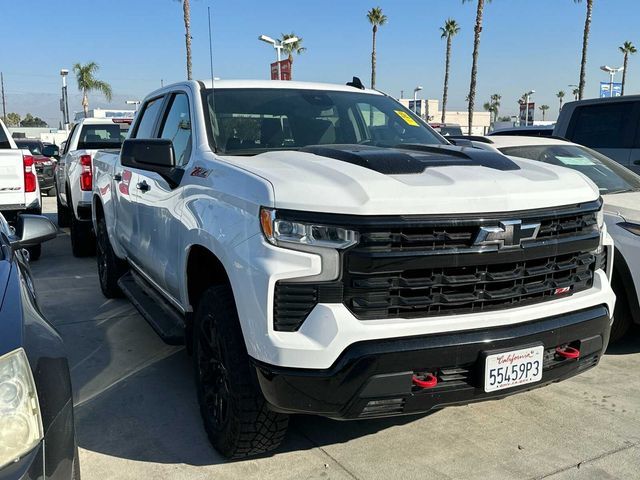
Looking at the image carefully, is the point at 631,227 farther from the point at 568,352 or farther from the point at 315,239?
the point at 315,239

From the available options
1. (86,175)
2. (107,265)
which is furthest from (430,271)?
(86,175)

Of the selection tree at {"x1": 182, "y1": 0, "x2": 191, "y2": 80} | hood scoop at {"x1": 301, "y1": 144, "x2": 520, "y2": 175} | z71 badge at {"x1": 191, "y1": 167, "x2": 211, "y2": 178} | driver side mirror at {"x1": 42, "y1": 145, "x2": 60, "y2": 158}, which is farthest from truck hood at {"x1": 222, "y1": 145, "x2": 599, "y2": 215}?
tree at {"x1": 182, "y1": 0, "x2": 191, "y2": 80}

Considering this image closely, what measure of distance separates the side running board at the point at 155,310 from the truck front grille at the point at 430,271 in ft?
4.33

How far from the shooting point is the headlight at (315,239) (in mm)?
2459

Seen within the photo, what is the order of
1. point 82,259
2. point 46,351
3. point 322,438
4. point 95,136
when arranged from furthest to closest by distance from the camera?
1. point 95,136
2. point 82,259
3. point 322,438
4. point 46,351

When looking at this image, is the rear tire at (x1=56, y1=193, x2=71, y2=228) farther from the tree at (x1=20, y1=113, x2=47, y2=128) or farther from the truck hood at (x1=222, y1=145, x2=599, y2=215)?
the tree at (x1=20, y1=113, x2=47, y2=128)

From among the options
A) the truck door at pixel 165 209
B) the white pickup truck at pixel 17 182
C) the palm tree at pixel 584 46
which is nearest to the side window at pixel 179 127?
the truck door at pixel 165 209

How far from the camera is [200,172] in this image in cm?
330

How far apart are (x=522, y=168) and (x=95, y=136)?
26.9 ft

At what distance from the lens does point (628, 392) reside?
387cm

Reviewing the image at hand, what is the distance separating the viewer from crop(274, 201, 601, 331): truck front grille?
2463mm

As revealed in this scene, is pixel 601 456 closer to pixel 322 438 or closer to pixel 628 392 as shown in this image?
pixel 628 392

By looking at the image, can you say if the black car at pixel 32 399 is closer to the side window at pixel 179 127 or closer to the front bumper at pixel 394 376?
the front bumper at pixel 394 376

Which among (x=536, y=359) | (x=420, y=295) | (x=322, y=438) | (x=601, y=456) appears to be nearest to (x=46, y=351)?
(x=420, y=295)
